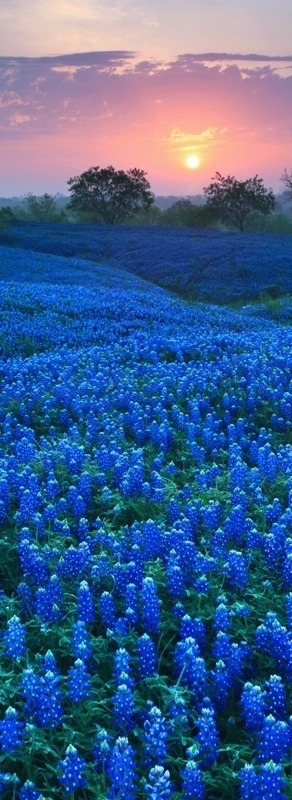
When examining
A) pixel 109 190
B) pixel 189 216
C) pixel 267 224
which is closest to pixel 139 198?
pixel 109 190

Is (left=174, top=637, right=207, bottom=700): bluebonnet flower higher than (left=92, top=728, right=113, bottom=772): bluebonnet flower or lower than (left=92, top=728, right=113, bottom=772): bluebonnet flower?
higher

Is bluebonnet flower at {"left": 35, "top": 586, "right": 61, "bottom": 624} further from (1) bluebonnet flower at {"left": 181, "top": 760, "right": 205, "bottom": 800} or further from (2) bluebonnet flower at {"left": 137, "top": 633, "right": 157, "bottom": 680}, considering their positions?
(1) bluebonnet flower at {"left": 181, "top": 760, "right": 205, "bottom": 800}

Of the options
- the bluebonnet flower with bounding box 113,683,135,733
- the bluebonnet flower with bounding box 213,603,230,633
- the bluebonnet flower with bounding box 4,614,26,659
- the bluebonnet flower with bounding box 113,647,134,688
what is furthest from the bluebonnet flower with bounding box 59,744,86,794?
the bluebonnet flower with bounding box 213,603,230,633

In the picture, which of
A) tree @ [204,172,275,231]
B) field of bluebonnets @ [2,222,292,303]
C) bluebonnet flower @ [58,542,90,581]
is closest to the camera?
bluebonnet flower @ [58,542,90,581]

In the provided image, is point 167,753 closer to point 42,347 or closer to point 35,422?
point 35,422

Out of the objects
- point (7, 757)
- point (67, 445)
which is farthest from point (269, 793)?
point (67, 445)

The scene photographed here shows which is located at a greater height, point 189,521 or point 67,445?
point 67,445

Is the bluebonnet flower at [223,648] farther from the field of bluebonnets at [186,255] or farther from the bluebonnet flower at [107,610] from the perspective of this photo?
the field of bluebonnets at [186,255]
